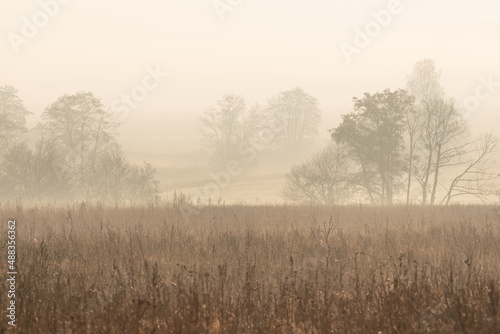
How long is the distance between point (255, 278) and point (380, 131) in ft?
91.7

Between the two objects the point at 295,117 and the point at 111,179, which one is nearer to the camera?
the point at 111,179

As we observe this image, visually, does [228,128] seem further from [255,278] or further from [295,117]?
[255,278]

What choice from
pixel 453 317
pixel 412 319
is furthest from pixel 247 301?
pixel 453 317

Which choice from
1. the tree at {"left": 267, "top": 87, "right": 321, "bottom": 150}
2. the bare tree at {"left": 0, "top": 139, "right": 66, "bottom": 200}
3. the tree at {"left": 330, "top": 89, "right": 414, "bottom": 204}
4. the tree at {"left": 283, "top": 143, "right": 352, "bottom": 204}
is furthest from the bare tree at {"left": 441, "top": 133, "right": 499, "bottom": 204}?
the bare tree at {"left": 0, "top": 139, "right": 66, "bottom": 200}

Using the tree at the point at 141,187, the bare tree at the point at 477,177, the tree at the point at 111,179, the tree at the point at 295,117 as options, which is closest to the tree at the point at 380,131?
the bare tree at the point at 477,177

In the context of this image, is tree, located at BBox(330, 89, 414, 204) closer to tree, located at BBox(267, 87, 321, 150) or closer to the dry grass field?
the dry grass field

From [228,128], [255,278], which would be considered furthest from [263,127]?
[255,278]

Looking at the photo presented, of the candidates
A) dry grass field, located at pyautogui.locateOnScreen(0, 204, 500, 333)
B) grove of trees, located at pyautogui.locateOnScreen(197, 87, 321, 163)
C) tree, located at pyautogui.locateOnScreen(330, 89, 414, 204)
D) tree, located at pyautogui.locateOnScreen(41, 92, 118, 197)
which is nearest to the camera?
dry grass field, located at pyautogui.locateOnScreen(0, 204, 500, 333)

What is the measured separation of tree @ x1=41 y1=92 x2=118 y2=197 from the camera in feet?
148

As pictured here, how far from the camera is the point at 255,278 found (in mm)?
9578

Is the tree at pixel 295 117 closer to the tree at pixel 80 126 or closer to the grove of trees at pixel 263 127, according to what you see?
the grove of trees at pixel 263 127

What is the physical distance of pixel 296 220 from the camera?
1967 centimetres

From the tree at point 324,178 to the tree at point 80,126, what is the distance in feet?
54.1

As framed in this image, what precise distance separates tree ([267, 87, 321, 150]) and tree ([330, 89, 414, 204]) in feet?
125
